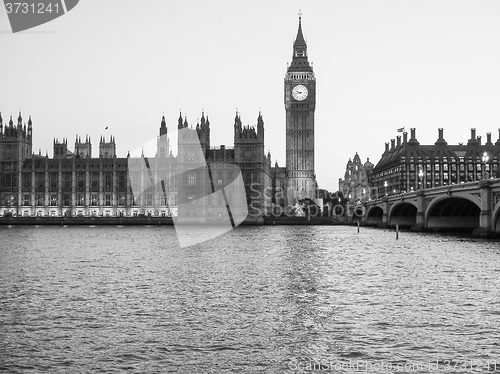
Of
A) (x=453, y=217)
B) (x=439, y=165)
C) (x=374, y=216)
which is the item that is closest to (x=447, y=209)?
(x=453, y=217)

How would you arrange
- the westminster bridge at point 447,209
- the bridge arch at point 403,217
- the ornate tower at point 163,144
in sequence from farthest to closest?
the ornate tower at point 163,144
the bridge arch at point 403,217
the westminster bridge at point 447,209

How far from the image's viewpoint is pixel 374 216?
516 feet

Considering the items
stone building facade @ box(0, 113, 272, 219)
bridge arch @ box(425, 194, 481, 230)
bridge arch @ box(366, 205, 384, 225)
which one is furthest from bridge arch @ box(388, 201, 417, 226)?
stone building facade @ box(0, 113, 272, 219)

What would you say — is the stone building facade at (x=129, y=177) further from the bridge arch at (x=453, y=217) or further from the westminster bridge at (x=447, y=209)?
the bridge arch at (x=453, y=217)

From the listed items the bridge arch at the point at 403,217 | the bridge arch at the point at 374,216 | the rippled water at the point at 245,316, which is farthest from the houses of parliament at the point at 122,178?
the rippled water at the point at 245,316

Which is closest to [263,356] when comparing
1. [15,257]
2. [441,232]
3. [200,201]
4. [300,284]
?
[300,284]

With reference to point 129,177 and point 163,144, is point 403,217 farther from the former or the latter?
point 129,177

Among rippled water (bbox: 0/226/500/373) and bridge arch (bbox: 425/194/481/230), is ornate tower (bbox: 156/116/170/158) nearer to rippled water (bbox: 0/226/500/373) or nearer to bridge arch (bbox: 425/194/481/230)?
bridge arch (bbox: 425/194/481/230)

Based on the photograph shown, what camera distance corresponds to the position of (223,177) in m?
173

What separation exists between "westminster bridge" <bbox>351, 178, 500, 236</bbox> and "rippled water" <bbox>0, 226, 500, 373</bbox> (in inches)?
1024

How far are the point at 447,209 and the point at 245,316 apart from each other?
84640 mm

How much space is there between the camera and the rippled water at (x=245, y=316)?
18719mm

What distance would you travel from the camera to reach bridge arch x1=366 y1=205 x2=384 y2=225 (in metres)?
151

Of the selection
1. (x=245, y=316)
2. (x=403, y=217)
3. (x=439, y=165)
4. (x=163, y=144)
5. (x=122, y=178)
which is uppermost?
(x=163, y=144)
